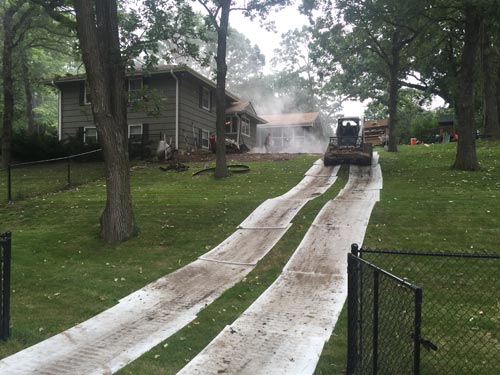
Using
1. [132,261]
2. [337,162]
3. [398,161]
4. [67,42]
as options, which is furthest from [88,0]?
[67,42]

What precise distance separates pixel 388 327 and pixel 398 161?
16.4 metres

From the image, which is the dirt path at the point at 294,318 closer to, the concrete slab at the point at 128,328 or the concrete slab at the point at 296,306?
the concrete slab at the point at 296,306

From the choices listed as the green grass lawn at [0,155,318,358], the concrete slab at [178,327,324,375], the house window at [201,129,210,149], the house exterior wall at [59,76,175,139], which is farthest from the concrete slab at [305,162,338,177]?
the concrete slab at [178,327,324,375]

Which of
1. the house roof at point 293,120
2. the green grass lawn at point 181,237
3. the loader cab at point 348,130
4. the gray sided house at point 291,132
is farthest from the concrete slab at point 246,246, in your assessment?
the house roof at point 293,120

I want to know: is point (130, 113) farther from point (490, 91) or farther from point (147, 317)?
point (490, 91)

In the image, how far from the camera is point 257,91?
6100 centimetres

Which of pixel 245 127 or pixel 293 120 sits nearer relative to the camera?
pixel 245 127

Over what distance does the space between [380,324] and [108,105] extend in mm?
7144

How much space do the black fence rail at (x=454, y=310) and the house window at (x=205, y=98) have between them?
1943 centimetres

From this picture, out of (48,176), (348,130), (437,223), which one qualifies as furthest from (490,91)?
(48,176)

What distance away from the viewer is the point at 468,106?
Answer: 1498cm

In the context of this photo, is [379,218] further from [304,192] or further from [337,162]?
[337,162]

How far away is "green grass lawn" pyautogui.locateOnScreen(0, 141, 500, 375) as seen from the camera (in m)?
5.05

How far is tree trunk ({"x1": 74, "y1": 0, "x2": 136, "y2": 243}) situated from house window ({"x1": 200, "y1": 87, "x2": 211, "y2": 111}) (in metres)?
15.5
